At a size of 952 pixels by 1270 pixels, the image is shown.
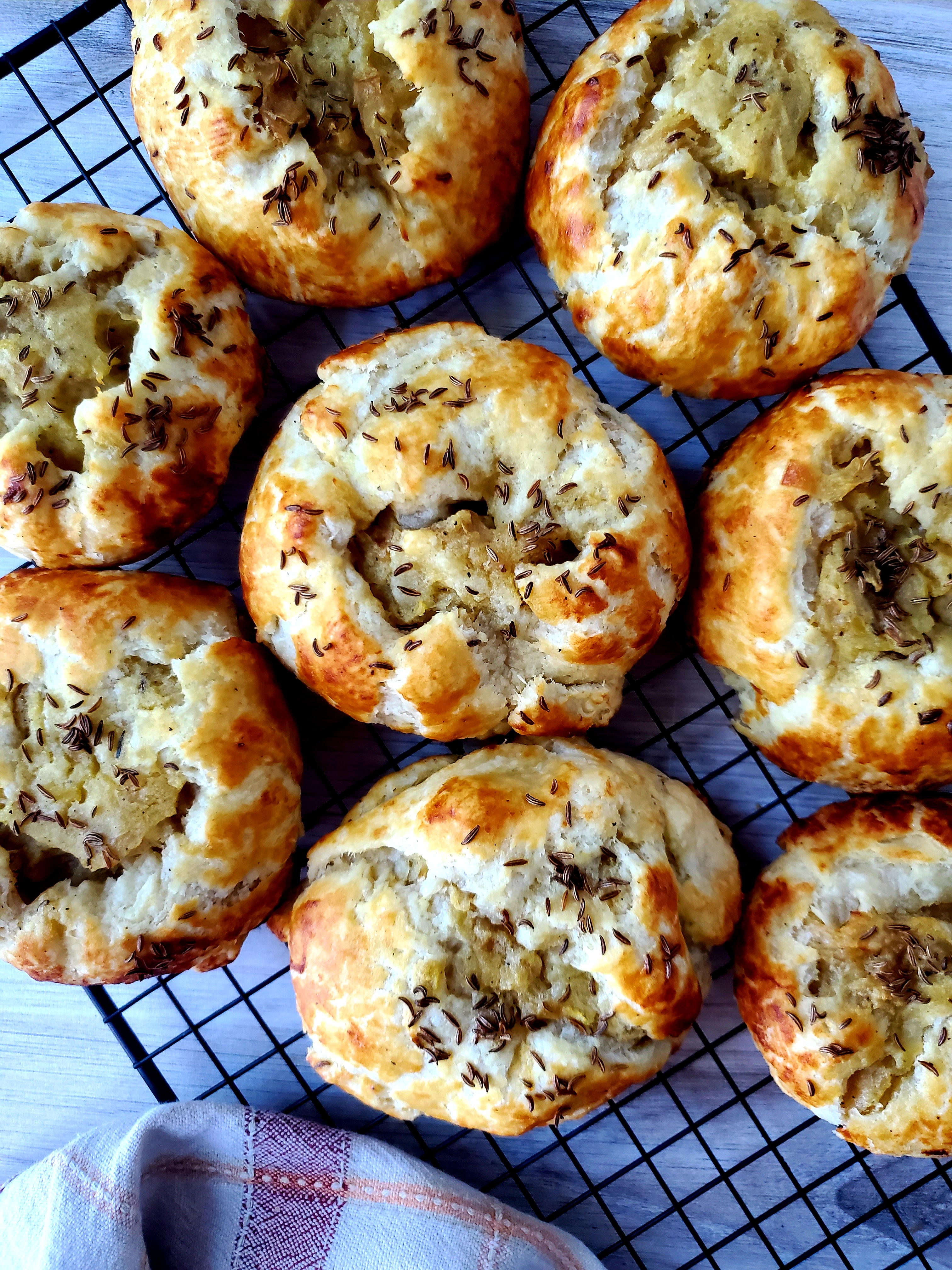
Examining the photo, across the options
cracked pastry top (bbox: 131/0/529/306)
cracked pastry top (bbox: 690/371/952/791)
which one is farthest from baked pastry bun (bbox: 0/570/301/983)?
cracked pastry top (bbox: 690/371/952/791)

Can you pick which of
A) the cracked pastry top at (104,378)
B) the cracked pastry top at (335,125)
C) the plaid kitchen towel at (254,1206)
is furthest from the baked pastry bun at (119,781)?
the cracked pastry top at (335,125)

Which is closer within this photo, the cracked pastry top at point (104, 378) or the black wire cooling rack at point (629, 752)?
the cracked pastry top at point (104, 378)

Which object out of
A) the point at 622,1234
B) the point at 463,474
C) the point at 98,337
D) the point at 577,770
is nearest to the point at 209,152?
the point at 98,337

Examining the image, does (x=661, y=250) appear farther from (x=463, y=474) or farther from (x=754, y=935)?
(x=754, y=935)

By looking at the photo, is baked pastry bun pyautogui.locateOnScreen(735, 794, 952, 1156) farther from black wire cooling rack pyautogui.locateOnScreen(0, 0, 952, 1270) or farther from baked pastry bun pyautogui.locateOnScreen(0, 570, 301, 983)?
baked pastry bun pyautogui.locateOnScreen(0, 570, 301, 983)

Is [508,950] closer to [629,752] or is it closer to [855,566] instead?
[629,752]

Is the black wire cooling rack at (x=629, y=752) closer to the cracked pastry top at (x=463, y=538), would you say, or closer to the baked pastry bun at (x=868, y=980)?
the baked pastry bun at (x=868, y=980)
